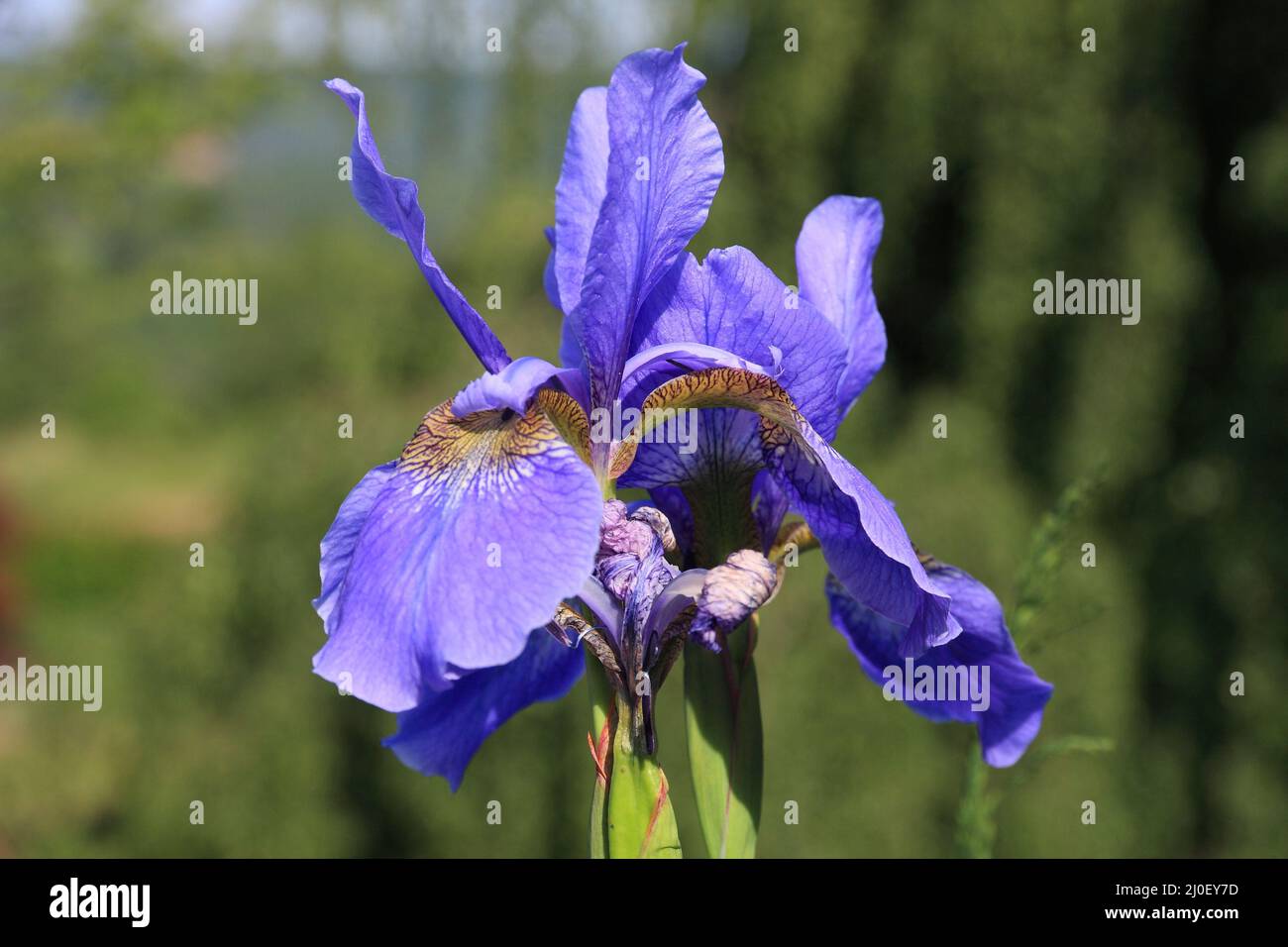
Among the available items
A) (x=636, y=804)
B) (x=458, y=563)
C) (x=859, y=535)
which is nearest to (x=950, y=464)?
(x=859, y=535)

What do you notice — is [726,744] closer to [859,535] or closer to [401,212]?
[859,535]

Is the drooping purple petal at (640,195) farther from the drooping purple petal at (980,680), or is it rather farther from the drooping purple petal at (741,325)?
the drooping purple petal at (980,680)

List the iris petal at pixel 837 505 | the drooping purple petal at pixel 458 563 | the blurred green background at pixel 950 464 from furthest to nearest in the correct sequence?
the blurred green background at pixel 950 464 < the iris petal at pixel 837 505 < the drooping purple petal at pixel 458 563

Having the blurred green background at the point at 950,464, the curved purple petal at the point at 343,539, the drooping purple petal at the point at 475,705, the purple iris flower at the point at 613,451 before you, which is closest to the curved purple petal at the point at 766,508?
the purple iris flower at the point at 613,451

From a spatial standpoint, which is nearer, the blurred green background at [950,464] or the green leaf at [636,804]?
the green leaf at [636,804]

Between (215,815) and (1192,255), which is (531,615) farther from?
(1192,255)

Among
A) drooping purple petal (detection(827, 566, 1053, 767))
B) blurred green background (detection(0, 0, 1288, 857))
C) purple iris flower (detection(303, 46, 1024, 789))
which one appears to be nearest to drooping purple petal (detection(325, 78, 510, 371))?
purple iris flower (detection(303, 46, 1024, 789))
